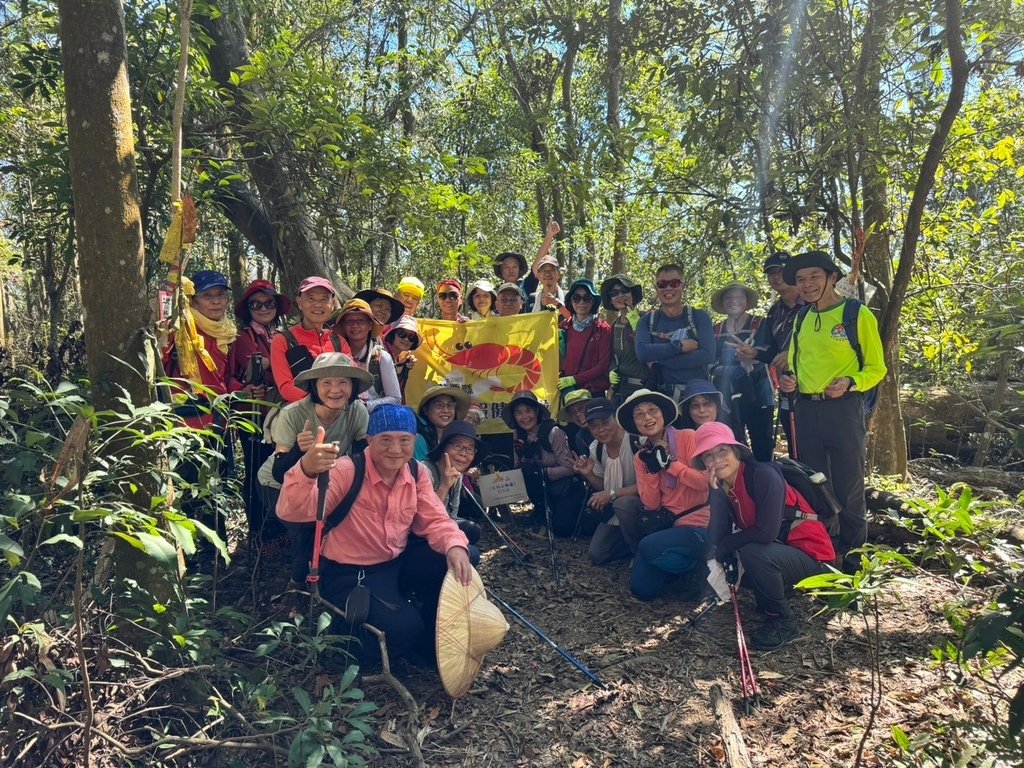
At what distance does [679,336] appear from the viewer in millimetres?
6277

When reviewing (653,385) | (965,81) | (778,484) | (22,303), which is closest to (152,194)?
(653,385)

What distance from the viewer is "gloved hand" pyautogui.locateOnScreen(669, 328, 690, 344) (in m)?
6.26

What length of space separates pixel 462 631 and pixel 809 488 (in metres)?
2.80

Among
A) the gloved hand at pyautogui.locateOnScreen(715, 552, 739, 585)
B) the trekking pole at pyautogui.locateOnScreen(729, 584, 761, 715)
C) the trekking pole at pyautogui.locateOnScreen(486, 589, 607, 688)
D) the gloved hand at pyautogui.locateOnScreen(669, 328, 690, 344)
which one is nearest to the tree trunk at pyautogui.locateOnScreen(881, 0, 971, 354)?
the gloved hand at pyautogui.locateOnScreen(669, 328, 690, 344)

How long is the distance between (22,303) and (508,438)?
878 inches

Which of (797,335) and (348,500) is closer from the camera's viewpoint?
(348,500)

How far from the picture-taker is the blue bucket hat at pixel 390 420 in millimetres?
4094

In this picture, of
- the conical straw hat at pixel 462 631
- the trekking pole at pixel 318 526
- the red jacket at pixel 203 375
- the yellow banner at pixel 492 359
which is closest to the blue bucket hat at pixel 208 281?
the red jacket at pixel 203 375

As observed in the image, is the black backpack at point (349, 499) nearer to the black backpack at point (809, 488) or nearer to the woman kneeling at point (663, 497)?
the woman kneeling at point (663, 497)

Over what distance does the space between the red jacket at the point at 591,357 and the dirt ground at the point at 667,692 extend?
253cm

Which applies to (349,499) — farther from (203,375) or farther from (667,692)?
(667,692)

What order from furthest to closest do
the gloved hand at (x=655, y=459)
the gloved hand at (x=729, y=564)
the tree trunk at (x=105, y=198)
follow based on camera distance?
1. the gloved hand at (x=655, y=459)
2. the gloved hand at (x=729, y=564)
3. the tree trunk at (x=105, y=198)

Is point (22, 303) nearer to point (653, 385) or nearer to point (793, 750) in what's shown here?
point (653, 385)

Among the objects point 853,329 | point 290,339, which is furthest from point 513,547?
point 853,329
